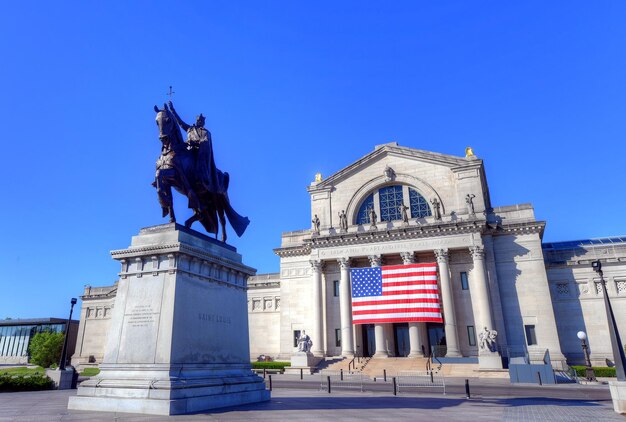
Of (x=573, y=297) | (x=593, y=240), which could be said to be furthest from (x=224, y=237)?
(x=593, y=240)

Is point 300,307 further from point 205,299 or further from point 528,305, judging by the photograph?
point 205,299

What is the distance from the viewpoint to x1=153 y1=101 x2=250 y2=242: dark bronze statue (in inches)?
494

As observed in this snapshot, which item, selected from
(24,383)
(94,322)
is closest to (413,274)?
(24,383)

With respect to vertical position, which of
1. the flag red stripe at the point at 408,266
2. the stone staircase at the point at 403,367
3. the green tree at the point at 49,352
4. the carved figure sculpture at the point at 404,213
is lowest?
the stone staircase at the point at 403,367

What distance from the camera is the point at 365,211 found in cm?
A: 4531

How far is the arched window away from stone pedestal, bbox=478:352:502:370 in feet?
52.6

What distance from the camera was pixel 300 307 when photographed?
44406 millimetres

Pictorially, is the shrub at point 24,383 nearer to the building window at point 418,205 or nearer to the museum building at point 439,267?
the museum building at point 439,267

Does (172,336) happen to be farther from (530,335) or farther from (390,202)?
(390,202)

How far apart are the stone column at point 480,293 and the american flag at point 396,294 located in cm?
356

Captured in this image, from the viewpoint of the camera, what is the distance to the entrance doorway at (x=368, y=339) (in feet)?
135

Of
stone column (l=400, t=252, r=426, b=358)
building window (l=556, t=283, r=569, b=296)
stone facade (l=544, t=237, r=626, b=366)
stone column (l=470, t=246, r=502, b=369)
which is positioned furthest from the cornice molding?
stone column (l=400, t=252, r=426, b=358)

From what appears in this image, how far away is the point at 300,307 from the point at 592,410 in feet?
109

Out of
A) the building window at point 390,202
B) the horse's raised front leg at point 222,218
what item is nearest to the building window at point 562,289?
the building window at point 390,202
